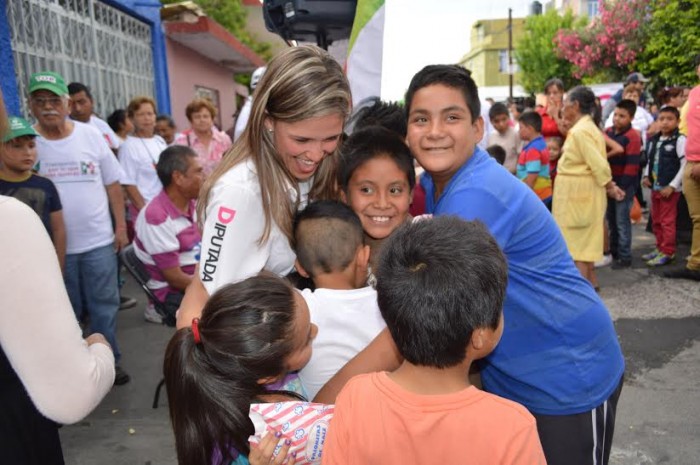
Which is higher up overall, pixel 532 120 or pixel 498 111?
pixel 498 111

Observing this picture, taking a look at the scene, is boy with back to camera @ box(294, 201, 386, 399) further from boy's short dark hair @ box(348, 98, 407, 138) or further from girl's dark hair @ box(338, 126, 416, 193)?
boy's short dark hair @ box(348, 98, 407, 138)

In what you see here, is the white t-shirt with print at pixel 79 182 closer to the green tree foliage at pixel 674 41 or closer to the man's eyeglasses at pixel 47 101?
the man's eyeglasses at pixel 47 101

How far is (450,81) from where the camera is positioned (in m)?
1.66

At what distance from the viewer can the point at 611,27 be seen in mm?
20656

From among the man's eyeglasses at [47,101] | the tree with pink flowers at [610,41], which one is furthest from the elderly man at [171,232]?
the tree with pink flowers at [610,41]

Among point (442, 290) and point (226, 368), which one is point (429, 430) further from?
point (226, 368)

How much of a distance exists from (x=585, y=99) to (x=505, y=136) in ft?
6.67

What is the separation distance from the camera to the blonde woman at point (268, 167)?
1.62 m

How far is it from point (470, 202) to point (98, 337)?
1.14 m

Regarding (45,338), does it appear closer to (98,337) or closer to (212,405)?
(98,337)

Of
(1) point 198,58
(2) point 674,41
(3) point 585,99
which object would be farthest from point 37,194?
(2) point 674,41

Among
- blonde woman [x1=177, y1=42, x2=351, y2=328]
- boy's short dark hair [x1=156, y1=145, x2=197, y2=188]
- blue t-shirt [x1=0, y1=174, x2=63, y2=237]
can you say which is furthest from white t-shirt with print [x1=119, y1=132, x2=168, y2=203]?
blonde woman [x1=177, y1=42, x2=351, y2=328]

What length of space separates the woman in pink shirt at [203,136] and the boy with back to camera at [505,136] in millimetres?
3539

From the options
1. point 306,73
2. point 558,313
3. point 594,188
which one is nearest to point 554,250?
point 558,313
